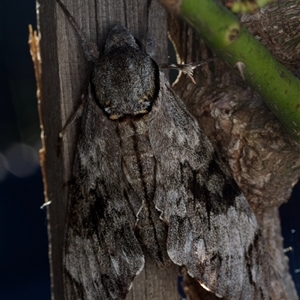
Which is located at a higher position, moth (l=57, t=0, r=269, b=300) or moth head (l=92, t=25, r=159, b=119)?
moth head (l=92, t=25, r=159, b=119)

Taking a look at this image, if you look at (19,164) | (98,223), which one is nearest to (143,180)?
(98,223)

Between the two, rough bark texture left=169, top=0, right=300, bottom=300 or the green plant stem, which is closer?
the green plant stem

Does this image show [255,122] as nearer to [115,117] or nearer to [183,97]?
[183,97]

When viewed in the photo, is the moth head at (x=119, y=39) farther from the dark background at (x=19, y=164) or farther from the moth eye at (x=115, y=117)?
the dark background at (x=19, y=164)

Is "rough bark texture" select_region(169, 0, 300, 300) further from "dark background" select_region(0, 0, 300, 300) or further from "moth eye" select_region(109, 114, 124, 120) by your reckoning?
"dark background" select_region(0, 0, 300, 300)

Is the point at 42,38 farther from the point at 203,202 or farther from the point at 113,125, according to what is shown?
the point at 203,202

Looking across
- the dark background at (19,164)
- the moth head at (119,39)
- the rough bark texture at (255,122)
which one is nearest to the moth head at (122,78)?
the moth head at (119,39)

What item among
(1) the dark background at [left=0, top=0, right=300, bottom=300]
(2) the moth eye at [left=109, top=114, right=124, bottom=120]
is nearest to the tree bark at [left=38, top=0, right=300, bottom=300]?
(2) the moth eye at [left=109, top=114, right=124, bottom=120]

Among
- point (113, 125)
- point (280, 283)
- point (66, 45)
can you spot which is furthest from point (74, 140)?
point (280, 283)
